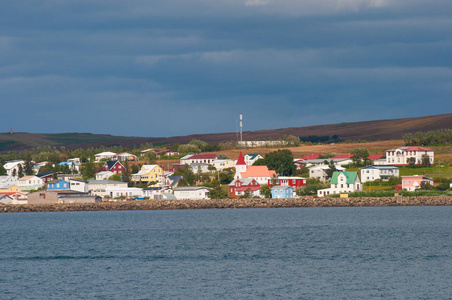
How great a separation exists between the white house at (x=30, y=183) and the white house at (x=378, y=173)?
52514 millimetres

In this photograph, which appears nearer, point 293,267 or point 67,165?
point 293,267

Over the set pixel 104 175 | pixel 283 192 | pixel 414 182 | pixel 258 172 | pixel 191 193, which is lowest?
pixel 283 192

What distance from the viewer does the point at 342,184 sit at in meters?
90.8

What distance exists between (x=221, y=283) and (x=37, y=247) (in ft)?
67.0

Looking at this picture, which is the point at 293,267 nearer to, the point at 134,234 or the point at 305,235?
the point at 305,235

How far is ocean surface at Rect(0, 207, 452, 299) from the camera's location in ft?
90.9

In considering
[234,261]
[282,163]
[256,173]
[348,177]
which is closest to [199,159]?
[282,163]

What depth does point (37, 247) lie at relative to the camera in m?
45.3

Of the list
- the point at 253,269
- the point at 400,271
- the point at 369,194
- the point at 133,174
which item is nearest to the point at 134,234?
the point at 253,269

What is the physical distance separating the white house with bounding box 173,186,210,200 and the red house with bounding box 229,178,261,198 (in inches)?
139

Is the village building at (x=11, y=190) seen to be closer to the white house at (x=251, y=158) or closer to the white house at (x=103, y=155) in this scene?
the white house at (x=103, y=155)

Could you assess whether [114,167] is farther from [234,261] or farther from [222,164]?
[234,261]

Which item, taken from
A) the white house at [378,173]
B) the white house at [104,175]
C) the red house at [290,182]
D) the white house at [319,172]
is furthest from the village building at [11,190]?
the white house at [378,173]

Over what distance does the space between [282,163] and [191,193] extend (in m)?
18.7
